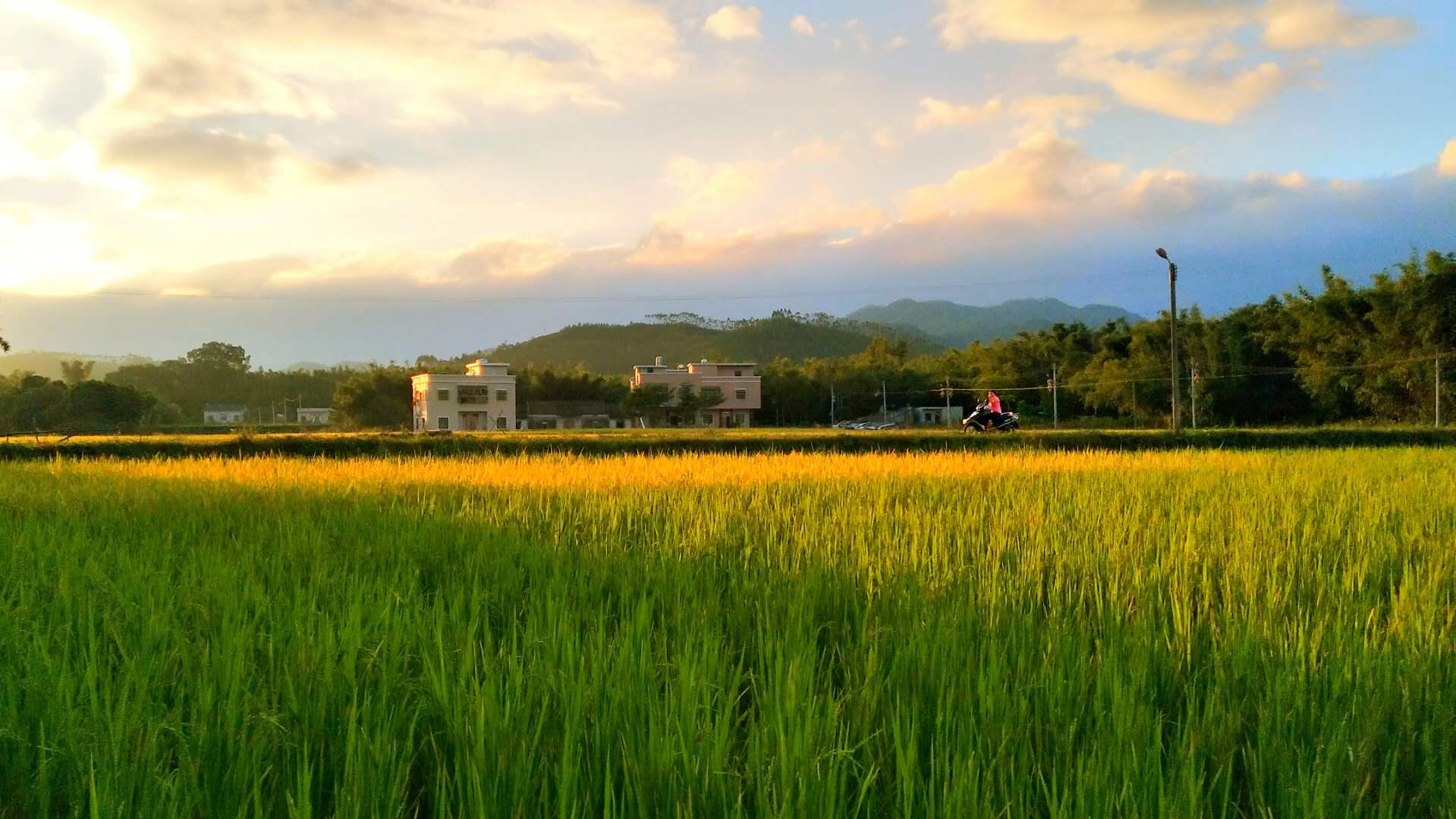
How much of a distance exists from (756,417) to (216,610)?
62.5 metres

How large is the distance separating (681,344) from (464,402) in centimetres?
6505

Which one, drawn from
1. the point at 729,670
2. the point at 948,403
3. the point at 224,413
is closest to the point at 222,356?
the point at 224,413

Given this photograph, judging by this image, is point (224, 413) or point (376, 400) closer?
point (376, 400)

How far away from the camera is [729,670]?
2426 mm

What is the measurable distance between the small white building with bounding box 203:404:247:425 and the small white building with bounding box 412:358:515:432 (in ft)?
76.8

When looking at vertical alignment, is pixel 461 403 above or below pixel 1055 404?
above

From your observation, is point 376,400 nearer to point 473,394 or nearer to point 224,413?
point 473,394

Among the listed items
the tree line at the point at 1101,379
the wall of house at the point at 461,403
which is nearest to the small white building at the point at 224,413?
the tree line at the point at 1101,379

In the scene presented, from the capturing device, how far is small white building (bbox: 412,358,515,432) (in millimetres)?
53562

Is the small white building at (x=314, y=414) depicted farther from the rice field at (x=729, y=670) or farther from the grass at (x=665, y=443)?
the rice field at (x=729, y=670)

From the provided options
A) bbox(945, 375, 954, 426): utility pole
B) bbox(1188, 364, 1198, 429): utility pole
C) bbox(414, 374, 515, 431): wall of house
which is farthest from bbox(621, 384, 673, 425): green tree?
bbox(1188, 364, 1198, 429): utility pole

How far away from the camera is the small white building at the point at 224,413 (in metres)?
69.7

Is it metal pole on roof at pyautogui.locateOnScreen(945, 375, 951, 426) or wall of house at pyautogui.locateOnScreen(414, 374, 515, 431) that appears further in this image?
wall of house at pyautogui.locateOnScreen(414, 374, 515, 431)

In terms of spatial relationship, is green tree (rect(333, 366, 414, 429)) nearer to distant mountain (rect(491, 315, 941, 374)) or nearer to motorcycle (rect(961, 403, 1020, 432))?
motorcycle (rect(961, 403, 1020, 432))
